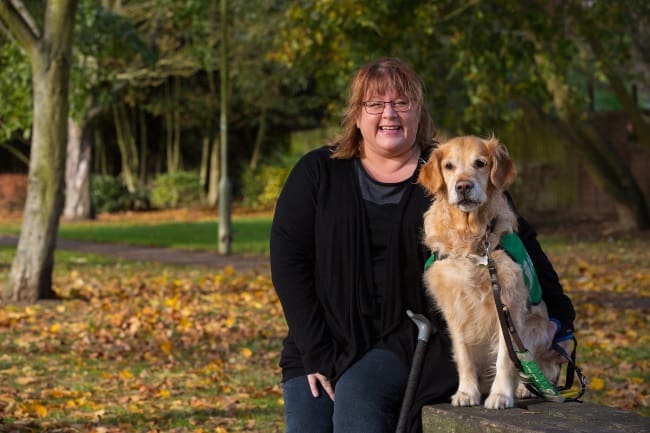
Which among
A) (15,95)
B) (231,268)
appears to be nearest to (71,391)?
(231,268)

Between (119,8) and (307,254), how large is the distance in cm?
2806

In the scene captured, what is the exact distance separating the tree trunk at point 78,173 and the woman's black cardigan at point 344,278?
29.9 m

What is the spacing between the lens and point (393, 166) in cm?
459

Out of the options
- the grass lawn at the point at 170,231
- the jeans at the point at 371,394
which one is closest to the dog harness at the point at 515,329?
the jeans at the point at 371,394

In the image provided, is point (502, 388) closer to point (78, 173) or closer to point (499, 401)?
point (499, 401)

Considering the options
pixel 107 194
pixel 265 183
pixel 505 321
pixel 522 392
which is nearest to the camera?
pixel 505 321

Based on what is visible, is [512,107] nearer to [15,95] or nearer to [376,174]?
[15,95]

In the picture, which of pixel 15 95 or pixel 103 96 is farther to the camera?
pixel 103 96

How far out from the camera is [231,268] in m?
16.7

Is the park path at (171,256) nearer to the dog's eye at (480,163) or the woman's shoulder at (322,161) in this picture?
the woman's shoulder at (322,161)

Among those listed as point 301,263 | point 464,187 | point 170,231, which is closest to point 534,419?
Result: point 464,187

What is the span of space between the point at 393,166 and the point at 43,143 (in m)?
9.20

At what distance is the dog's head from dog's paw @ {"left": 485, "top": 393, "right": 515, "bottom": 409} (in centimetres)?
69

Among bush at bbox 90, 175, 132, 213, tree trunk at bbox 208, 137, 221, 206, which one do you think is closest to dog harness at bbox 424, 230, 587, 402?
bush at bbox 90, 175, 132, 213
